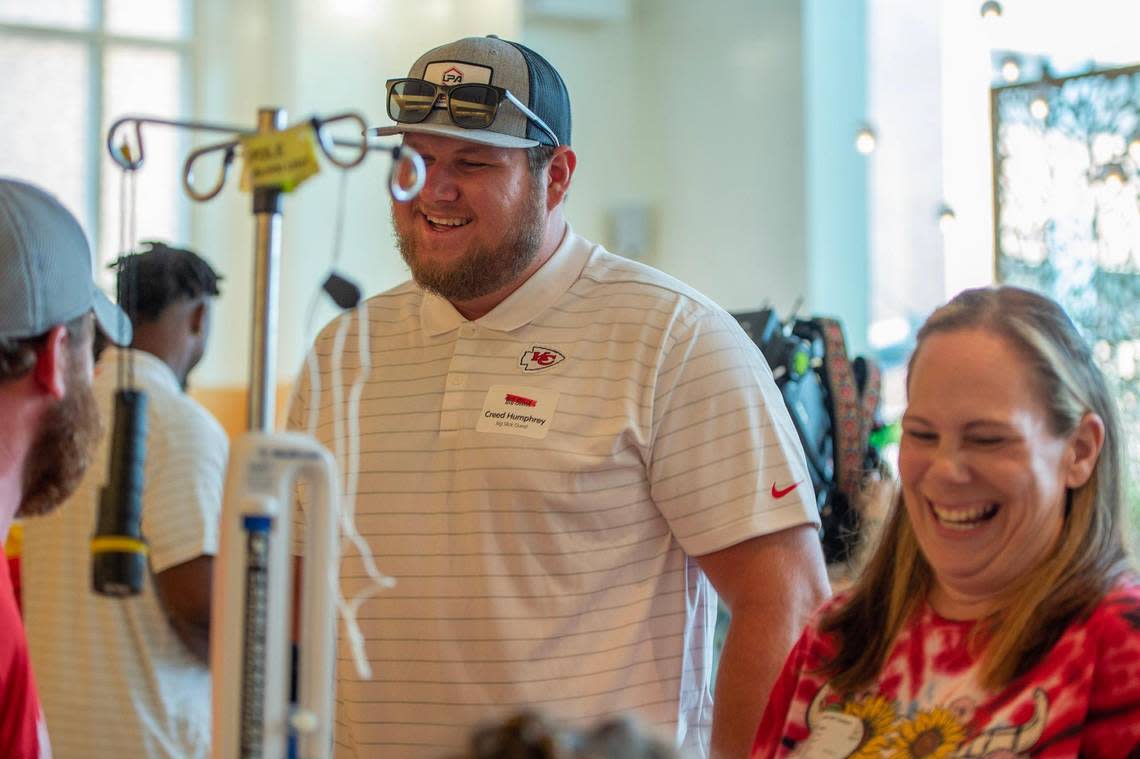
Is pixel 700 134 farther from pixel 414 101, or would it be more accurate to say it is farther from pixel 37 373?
pixel 37 373

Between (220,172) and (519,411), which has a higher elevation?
(220,172)

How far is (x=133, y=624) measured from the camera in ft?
8.16

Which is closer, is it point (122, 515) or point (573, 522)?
point (122, 515)

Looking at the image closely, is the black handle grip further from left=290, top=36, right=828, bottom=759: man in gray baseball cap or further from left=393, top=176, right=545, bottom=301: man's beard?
left=393, top=176, right=545, bottom=301: man's beard

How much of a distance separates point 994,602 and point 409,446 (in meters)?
0.86

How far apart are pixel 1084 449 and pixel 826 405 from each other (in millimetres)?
2063

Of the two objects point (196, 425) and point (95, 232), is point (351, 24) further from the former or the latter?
point (196, 425)

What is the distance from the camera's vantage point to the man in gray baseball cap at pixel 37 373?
1.25 m

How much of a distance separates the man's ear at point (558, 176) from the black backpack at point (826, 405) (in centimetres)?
126

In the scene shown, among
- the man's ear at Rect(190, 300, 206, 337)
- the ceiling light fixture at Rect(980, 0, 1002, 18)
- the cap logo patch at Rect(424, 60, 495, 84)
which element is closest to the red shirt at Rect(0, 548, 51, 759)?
the cap logo patch at Rect(424, 60, 495, 84)

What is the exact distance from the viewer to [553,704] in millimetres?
1822

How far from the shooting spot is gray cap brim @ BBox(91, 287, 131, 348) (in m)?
1.27

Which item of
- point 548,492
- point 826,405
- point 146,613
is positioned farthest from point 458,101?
point 826,405

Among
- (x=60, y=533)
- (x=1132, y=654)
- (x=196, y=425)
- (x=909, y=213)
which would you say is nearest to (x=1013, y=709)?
(x=1132, y=654)
